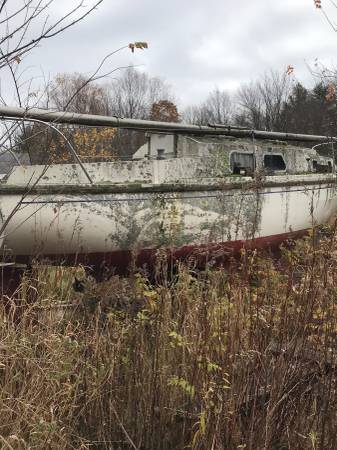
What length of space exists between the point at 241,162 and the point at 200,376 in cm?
558

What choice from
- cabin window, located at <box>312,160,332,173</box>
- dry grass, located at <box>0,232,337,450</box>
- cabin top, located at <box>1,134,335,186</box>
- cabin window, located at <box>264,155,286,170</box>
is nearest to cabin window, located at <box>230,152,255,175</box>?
cabin top, located at <box>1,134,335,186</box>

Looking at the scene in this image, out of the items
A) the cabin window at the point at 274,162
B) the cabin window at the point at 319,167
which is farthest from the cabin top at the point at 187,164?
the cabin window at the point at 319,167

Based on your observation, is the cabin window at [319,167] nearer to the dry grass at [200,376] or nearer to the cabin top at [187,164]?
the cabin top at [187,164]

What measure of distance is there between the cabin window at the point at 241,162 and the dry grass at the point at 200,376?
4.67 m

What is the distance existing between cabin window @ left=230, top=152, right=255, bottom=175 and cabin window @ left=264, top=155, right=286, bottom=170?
433 millimetres

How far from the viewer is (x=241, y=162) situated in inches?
306

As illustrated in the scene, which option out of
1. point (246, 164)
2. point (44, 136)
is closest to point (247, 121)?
point (246, 164)

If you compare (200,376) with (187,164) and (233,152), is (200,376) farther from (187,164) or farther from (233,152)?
(233,152)

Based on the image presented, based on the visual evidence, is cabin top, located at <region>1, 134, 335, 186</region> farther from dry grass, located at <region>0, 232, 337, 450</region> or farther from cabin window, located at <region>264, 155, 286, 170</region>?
dry grass, located at <region>0, 232, 337, 450</region>

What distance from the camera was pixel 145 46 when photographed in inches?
105

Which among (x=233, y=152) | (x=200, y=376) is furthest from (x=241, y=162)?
(x=200, y=376)

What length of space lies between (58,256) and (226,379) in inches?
135

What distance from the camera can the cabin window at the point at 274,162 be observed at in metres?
8.31

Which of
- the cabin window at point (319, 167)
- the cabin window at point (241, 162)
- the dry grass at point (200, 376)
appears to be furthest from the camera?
the cabin window at point (319, 167)
